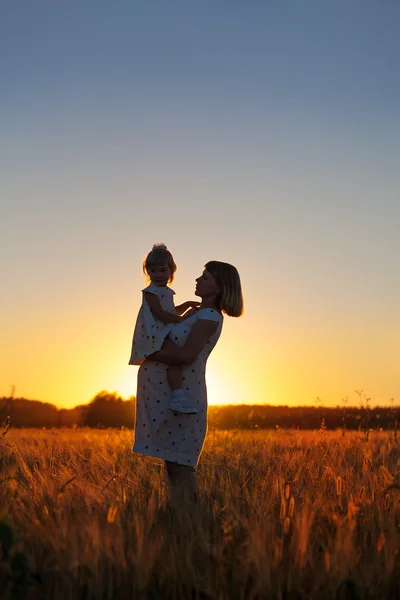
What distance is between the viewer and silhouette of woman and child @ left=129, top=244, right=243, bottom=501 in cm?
553

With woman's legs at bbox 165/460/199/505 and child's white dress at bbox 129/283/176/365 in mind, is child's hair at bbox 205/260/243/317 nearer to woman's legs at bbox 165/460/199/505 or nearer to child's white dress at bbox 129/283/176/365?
child's white dress at bbox 129/283/176/365

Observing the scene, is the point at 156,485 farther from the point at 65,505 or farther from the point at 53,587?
the point at 53,587

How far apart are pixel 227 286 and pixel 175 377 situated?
32.4 inches

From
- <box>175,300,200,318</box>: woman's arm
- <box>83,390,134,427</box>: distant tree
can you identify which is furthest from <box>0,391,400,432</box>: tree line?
<box>175,300,200,318</box>: woman's arm

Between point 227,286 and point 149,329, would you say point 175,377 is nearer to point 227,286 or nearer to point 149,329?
point 149,329

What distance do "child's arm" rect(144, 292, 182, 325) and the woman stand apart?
0.07 meters

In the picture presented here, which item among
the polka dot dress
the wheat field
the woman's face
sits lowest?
the wheat field

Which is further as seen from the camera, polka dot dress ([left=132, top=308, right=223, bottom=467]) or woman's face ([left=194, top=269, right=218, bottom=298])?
woman's face ([left=194, top=269, right=218, bottom=298])

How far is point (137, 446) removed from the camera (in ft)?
18.3

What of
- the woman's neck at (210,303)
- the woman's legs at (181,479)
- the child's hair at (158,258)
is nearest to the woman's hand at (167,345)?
the woman's neck at (210,303)

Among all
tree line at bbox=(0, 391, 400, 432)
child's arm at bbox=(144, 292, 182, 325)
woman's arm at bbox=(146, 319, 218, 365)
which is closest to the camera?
woman's arm at bbox=(146, 319, 218, 365)

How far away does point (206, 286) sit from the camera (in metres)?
5.79

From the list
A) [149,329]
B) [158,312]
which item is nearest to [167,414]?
[149,329]

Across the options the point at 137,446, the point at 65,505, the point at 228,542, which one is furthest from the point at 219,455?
the point at 228,542
